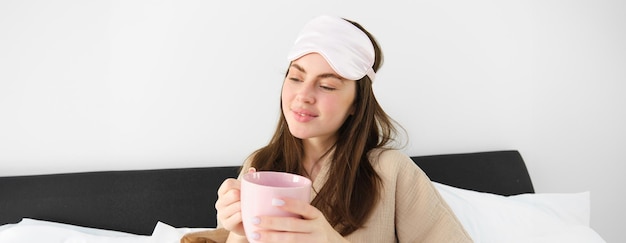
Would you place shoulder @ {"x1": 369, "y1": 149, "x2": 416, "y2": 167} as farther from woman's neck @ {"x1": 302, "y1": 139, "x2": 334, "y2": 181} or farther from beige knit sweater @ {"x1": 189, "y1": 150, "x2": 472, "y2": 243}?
woman's neck @ {"x1": 302, "y1": 139, "x2": 334, "y2": 181}

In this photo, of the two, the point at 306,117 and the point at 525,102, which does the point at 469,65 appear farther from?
the point at 306,117

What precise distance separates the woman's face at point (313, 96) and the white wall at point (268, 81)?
28.4 inches

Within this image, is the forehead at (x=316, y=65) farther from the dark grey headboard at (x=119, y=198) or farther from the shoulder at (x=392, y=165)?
the dark grey headboard at (x=119, y=198)

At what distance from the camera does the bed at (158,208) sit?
1.50 m

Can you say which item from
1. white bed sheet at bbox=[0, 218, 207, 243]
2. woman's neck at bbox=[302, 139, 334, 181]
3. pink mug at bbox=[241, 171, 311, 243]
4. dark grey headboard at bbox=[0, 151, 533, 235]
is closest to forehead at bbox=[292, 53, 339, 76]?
woman's neck at bbox=[302, 139, 334, 181]

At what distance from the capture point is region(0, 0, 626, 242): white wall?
1590 millimetres

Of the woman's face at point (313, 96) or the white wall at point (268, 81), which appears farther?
the white wall at point (268, 81)

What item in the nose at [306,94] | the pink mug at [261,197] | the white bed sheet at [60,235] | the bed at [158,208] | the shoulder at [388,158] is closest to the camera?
the pink mug at [261,197]

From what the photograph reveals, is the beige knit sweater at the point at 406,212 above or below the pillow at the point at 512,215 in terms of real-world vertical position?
above

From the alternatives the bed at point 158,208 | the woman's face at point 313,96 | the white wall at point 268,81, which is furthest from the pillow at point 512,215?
the woman's face at point 313,96

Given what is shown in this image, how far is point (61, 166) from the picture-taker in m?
1.63

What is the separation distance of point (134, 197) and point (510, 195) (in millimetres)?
1352

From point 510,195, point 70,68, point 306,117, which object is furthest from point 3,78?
point 510,195

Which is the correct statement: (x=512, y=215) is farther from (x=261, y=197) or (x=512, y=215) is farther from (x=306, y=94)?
(x=261, y=197)
